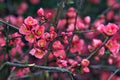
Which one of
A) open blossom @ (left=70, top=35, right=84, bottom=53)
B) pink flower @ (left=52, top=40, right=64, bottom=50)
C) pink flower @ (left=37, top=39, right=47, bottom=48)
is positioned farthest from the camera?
open blossom @ (left=70, top=35, right=84, bottom=53)

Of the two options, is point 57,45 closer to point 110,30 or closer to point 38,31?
point 38,31

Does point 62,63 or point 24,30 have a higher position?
point 24,30

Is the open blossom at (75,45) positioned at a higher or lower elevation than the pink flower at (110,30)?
lower

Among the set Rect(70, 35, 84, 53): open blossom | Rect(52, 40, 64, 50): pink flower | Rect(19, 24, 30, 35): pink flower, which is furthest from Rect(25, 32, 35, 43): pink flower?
Rect(70, 35, 84, 53): open blossom

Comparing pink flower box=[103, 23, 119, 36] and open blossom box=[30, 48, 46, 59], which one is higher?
pink flower box=[103, 23, 119, 36]

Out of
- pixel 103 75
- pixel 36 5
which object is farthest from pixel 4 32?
pixel 36 5

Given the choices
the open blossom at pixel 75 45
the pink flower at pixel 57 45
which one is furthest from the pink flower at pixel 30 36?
the open blossom at pixel 75 45

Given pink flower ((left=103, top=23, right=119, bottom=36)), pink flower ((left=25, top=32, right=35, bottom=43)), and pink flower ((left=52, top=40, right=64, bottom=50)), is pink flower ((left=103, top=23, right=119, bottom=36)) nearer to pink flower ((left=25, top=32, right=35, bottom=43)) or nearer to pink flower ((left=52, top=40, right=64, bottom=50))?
pink flower ((left=52, top=40, right=64, bottom=50))

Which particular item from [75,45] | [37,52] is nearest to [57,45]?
[37,52]

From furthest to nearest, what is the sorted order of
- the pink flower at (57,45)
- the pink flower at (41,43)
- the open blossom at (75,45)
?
the open blossom at (75,45), the pink flower at (57,45), the pink flower at (41,43)

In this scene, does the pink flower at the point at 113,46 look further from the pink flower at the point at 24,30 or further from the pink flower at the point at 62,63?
the pink flower at the point at 24,30

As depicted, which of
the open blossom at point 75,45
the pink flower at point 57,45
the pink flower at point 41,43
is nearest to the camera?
the pink flower at point 41,43

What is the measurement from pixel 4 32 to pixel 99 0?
2.15m

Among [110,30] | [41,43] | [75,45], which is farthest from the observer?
[75,45]
